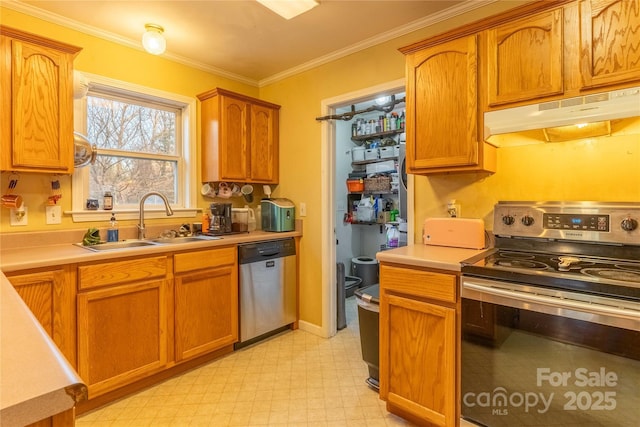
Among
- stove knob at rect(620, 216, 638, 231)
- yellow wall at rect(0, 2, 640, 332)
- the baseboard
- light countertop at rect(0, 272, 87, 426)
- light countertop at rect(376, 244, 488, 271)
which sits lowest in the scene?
the baseboard

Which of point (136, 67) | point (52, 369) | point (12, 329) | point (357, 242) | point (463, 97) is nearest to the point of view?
point (52, 369)

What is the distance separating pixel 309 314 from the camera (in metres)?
3.06

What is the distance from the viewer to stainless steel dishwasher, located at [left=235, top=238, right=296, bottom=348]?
2648 mm

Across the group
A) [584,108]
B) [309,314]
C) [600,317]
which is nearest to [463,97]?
[584,108]

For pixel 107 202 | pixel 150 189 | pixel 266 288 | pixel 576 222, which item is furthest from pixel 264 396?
pixel 576 222

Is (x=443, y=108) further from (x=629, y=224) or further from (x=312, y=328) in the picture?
(x=312, y=328)

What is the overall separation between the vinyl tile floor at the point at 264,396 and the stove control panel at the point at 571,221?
4.02 feet

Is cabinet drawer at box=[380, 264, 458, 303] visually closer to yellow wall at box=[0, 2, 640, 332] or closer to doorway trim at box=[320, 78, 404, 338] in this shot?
yellow wall at box=[0, 2, 640, 332]

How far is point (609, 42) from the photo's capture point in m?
1.46

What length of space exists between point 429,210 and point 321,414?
4.68 feet

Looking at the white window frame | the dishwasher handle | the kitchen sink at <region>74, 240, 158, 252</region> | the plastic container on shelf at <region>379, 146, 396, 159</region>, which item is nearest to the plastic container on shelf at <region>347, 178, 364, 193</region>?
the plastic container on shelf at <region>379, 146, 396, 159</region>

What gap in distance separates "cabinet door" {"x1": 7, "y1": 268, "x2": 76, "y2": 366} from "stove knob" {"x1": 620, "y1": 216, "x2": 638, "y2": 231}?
109 inches

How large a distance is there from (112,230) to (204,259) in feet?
2.30

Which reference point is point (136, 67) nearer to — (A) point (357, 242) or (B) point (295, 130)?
(B) point (295, 130)
